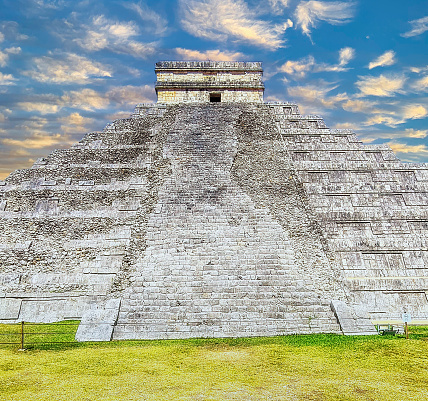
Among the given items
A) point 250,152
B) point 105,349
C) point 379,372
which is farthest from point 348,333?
point 250,152

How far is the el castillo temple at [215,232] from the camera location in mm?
9953

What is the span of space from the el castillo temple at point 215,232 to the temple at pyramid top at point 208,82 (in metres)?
4.55

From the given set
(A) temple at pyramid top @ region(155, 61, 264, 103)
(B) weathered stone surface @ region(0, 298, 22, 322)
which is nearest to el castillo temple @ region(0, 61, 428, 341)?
(B) weathered stone surface @ region(0, 298, 22, 322)

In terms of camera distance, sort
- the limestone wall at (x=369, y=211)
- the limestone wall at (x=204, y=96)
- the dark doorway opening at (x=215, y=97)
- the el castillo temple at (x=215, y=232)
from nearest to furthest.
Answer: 1. the el castillo temple at (x=215, y=232)
2. the limestone wall at (x=369, y=211)
3. the limestone wall at (x=204, y=96)
4. the dark doorway opening at (x=215, y=97)

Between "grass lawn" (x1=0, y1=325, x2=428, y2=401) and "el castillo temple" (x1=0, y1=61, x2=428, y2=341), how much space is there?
1.15m

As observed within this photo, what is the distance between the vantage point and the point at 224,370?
6.46 meters

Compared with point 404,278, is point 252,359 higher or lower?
lower

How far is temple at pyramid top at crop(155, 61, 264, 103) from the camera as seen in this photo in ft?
76.3

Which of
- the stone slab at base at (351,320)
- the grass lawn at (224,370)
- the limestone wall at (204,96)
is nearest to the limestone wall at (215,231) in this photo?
the stone slab at base at (351,320)

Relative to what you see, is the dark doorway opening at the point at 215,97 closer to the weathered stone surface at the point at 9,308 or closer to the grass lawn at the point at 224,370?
the weathered stone surface at the point at 9,308

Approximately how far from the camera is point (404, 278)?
12016 millimetres

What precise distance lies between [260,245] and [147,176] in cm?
600

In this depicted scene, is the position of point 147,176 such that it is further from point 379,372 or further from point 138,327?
point 379,372

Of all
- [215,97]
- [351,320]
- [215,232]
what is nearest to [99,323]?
[215,232]
